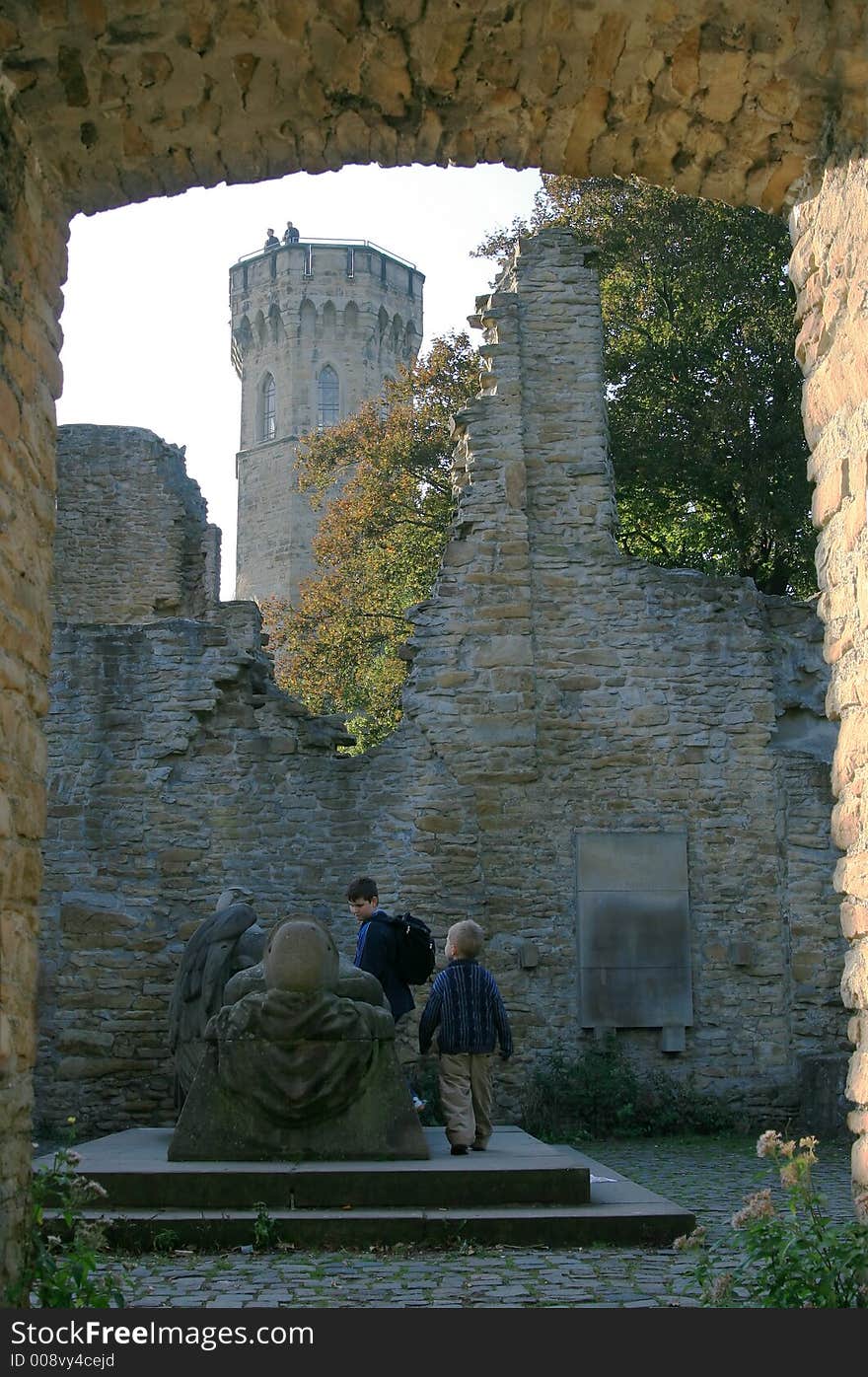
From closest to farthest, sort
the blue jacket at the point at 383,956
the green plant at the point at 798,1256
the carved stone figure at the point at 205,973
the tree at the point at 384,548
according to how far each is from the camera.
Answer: the green plant at the point at 798,1256 < the blue jacket at the point at 383,956 < the carved stone figure at the point at 205,973 < the tree at the point at 384,548

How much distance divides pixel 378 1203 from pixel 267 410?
47.5 meters

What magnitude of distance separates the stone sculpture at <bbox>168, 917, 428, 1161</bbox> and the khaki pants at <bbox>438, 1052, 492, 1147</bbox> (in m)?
0.41

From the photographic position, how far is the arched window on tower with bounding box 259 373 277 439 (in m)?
51.8

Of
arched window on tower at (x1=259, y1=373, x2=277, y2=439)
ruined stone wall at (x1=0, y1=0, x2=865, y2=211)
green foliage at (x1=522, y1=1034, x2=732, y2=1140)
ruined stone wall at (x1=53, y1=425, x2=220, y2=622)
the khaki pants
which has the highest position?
arched window on tower at (x1=259, y1=373, x2=277, y2=439)

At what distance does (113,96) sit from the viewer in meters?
4.38

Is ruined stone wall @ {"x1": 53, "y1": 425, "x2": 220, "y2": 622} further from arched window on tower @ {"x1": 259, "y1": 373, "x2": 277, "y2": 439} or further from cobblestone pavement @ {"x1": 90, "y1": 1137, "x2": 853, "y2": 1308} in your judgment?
arched window on tower @ {"x1": 259, "y1": 373, "x2": 277, "y2": 439}

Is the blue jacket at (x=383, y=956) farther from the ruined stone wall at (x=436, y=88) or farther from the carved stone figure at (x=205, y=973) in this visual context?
Answer: the ruined stone wall at (x=436, y=88)

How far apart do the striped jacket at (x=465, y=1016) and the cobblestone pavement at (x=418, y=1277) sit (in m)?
1.46

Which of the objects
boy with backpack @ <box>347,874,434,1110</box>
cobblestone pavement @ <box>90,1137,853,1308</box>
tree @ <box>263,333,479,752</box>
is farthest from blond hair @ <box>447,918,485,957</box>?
tree @ <box>263,333,479,752</box>

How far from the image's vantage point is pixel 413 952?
8.80m

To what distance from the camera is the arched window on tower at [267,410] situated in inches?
2039

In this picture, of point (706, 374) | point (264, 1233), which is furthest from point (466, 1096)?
point (706, 374)

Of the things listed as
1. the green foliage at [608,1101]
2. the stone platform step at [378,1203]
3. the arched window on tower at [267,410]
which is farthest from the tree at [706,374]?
the arched window on tower at [267,410]

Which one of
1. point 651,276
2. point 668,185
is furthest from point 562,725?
point 651,276
